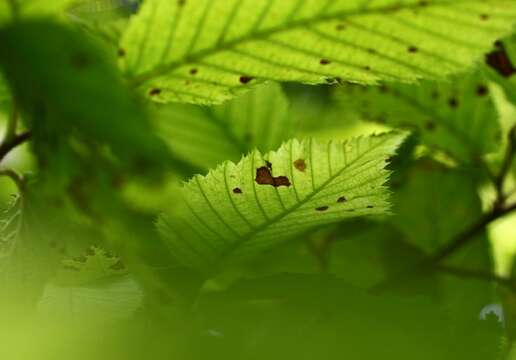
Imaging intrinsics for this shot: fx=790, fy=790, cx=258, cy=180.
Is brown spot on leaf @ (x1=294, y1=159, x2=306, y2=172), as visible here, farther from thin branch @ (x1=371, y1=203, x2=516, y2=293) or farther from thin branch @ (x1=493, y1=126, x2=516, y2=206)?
thin branch @ (x1=493, y1=126, x2=516, y2=206)

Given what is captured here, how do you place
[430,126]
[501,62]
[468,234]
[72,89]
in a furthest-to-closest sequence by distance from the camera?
[430,126], [468,234], [501,62], [72,89]

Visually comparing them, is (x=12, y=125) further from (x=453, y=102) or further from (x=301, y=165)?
(x=453, y=102)

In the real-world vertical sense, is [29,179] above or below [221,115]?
below

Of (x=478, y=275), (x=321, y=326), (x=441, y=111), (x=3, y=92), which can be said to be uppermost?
(x=441, y=111)

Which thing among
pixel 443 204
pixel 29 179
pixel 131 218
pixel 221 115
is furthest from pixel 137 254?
pixel 443 204

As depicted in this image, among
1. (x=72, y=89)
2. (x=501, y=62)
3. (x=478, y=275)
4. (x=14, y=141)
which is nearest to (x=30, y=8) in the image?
(x=72, y=89)

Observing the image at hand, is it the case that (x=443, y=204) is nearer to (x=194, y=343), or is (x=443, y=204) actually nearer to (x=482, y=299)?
(x=482, y=299)

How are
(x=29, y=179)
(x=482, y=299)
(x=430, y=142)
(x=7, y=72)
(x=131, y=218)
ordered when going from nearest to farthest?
(x=7, y=72)
(x=131, y=218)
(x=29, y=179)
(x=482, y=299)
(x=430, y=142)

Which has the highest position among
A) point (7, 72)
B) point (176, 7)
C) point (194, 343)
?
point (176, 7)
